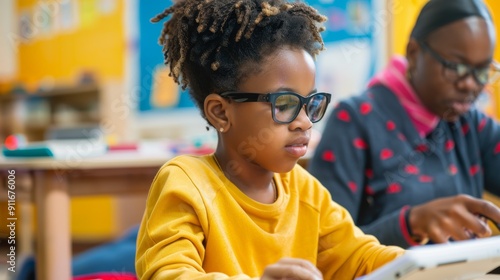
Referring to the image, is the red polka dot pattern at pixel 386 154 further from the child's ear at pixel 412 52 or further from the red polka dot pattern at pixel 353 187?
the child's ear at pixel 412 52

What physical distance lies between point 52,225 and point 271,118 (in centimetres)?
108

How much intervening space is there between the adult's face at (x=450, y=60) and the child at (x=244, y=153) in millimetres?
497

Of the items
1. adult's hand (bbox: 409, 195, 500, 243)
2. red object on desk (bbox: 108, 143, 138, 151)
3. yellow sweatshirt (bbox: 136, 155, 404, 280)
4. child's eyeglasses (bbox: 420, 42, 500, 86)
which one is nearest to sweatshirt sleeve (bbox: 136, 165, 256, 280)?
yellow sweatshirt (bbox: 136, 155, 404, 280)

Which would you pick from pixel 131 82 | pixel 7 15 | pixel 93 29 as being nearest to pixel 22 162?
pixel 131 82

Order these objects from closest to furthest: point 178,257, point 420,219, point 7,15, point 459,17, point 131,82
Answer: point 178,257
point 420,219
point 459,17
point 131,82
point 7,15

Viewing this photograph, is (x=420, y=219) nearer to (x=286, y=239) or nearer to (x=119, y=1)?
(x=286, y=239)

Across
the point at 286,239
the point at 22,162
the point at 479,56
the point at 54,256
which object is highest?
the point at 479,56

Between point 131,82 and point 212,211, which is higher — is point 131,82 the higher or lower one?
the lower one

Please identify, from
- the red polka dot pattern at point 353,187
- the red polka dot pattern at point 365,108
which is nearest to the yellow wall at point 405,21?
the red polka dot pattern at point 365,108

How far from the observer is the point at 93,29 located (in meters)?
4.78

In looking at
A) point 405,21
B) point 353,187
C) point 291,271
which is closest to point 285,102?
point 291,271

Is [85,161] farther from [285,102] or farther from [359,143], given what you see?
[285,102]

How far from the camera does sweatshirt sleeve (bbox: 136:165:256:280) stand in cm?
72

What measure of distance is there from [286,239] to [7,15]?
16.0ft
